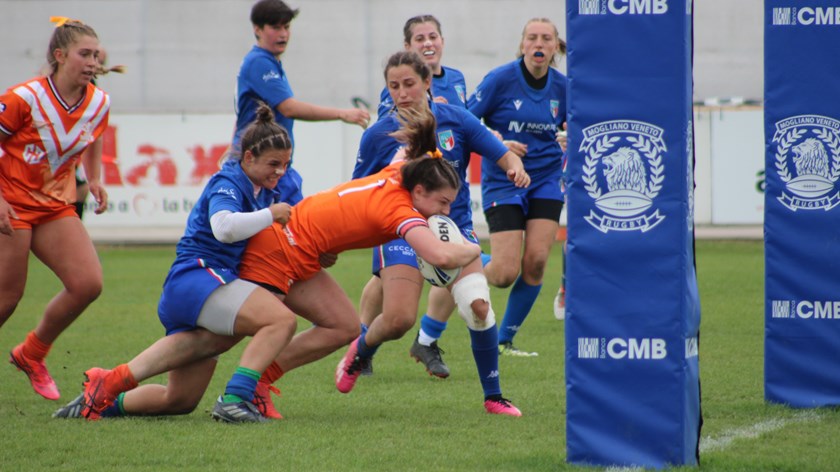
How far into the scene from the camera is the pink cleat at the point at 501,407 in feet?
18.4

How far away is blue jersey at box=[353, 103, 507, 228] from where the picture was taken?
614 cm

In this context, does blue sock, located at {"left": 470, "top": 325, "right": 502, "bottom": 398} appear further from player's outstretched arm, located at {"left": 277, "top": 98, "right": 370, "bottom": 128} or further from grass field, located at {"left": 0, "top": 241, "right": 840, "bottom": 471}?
player's outstretched arm, located at {"left": 277, "top": 98, "right": 370, "bottom": 128}

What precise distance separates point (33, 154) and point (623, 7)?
328 centimetres

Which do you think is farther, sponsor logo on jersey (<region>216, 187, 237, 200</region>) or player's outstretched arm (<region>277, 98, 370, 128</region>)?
player's outstretched arm (<region>277, 98, 370, 128</region>)

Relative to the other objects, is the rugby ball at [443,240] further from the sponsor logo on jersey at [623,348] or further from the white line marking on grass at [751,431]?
the white line marking on grass at [751,431]

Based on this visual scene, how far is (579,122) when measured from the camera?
14.1 ft

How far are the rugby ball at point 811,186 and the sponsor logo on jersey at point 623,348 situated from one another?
68.0 inches

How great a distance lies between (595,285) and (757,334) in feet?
14.8

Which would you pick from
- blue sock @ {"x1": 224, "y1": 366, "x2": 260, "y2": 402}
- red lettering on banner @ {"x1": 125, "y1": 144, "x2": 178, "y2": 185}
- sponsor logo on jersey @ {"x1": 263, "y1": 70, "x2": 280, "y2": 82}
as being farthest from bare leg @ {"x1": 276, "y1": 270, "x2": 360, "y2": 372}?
red lettering on banner @ {"x1": 125, "y1": 144, "x2": 178, "y2": 185}

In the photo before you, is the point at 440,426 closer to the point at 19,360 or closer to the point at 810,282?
the point at 810,282

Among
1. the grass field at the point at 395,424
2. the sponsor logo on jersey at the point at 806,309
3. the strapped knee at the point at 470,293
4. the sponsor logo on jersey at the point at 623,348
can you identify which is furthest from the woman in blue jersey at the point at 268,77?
the sponsor logo on jersey at the point at 623,348

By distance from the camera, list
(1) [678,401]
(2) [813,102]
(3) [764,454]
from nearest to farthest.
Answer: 1. (1) [678,401]
2. (3) [764,454]
3. (2) [813,102]

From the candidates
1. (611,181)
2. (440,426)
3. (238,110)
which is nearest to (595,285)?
(611,181)

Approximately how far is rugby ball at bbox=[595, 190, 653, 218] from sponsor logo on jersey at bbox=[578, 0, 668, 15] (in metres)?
0.64
